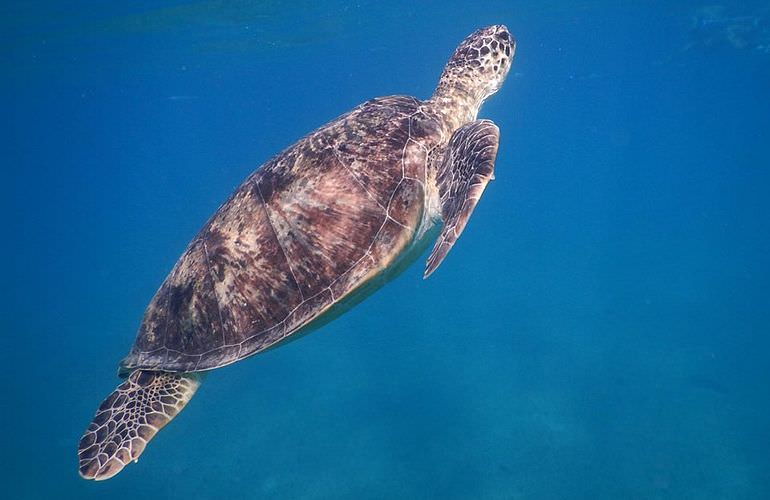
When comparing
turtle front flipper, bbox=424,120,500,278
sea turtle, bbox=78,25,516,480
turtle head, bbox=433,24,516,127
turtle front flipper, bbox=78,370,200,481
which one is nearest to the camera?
turtle front flipper, bbox=424,120,500,278

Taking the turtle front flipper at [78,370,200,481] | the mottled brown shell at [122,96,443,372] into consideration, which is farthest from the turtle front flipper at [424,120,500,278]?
the turtle front flipper at [78,370,200,481]

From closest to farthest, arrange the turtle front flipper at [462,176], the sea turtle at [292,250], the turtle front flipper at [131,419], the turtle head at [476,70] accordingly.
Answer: the turtle front flipper at [462,176] < the sea turtle at [292,250] < the turtle front flipper at [131,419] < the turtle head at [476,70]

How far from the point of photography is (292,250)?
3.86 metres

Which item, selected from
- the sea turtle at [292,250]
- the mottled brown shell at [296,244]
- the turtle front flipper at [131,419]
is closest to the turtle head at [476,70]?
the sea turtle at [292,250]

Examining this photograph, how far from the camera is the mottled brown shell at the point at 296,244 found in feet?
12.5

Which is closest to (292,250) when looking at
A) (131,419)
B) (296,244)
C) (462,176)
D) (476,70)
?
(296,244)

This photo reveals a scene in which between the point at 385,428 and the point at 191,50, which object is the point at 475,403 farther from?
the point at 191,50

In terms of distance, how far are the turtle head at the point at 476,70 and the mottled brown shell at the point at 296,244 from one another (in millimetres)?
1371

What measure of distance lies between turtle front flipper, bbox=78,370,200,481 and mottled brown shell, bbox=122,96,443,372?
0.26 m

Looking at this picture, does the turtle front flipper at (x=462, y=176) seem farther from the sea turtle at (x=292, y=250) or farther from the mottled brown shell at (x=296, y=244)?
the mottled brown shell at (x=296, y=244)

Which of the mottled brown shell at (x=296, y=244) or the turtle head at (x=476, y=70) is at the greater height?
the turtle head at (x=476, y=70)

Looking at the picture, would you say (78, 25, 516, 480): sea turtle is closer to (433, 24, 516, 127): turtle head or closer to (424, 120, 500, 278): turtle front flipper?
(424, 120, 500, 278): turtle front flipper

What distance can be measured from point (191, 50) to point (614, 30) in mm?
28564

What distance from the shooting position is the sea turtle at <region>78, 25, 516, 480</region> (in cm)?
380
